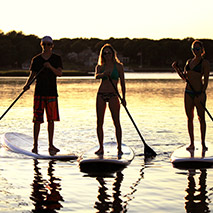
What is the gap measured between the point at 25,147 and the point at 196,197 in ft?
16.4

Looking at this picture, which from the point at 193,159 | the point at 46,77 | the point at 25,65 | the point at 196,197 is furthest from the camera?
the point at 25,65

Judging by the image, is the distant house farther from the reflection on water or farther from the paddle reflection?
the reflection on water

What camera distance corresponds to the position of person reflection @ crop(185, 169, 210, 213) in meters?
7.82

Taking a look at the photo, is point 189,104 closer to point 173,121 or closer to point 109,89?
point 109,89

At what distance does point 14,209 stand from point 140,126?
36.8 feet

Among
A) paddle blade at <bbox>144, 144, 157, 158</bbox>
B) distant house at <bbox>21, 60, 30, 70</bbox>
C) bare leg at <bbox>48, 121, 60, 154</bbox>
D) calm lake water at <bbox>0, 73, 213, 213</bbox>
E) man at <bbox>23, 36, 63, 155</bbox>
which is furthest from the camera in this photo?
distant house at <bbox>21, 60, 30, 70</bbox>

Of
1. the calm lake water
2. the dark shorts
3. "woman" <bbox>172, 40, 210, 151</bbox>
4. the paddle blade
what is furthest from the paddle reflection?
"woman" <bbox>172, 40, 210, 151</bbox>

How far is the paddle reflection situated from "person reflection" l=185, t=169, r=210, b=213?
1791 millimetres

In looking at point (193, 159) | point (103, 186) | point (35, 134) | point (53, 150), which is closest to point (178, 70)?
point (193, 159)

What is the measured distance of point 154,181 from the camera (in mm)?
9742

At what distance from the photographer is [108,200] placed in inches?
326

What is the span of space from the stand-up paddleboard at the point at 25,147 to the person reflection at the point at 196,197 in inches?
105

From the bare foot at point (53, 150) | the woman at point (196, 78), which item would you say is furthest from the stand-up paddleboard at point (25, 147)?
the woman at point (196, 78)

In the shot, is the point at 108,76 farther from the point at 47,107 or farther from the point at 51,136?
the point at 51,136
